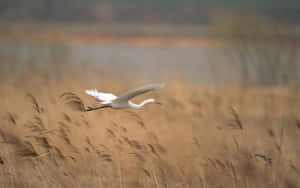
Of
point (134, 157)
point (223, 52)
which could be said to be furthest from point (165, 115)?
point (223, 52)

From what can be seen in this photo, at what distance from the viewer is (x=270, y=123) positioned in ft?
18.7

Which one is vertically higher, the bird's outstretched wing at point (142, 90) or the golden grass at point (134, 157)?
the bird's outstretched wing at point (142, 90)

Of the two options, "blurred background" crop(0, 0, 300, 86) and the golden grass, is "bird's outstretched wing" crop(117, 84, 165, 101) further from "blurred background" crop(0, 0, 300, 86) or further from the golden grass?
"blurred background" crop(0, 0, 300, 86)

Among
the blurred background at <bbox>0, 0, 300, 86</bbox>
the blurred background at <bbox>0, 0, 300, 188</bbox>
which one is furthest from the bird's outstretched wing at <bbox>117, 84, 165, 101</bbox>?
the blurred background at <bbox>0, 0, 300, 86</bbox>

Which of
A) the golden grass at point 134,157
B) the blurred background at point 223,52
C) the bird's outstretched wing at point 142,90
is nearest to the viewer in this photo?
the bird's outstretched wing at point 142,90

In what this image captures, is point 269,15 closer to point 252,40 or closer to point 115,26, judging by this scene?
point 252,40

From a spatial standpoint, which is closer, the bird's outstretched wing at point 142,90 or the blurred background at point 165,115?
the bird's outstretched wing at point 142,90

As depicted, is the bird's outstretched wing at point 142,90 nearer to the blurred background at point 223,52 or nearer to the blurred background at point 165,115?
the blurred background at point 165,115

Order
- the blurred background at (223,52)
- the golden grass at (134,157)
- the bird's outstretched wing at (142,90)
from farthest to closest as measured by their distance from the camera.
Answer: the blurred background at (223,52)
the golden grass at (134,157)
the bird's outstretched wing at (142,90)

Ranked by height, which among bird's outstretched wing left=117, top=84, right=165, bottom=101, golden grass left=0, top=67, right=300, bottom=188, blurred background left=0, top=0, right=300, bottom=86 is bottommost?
golden grass left=0, top=67, right=300, bottom=188

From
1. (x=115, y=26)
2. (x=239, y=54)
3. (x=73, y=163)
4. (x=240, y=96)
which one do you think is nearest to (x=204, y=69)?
(x=239, y=54)

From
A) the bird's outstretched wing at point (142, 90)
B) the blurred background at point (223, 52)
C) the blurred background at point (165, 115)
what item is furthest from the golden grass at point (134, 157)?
the blurred background at point (223, 52)

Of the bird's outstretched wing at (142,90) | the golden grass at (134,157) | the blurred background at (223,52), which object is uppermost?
the blurred background at (223,52)

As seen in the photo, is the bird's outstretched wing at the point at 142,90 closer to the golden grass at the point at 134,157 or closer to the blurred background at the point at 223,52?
the golden grass at the point at 134,157
